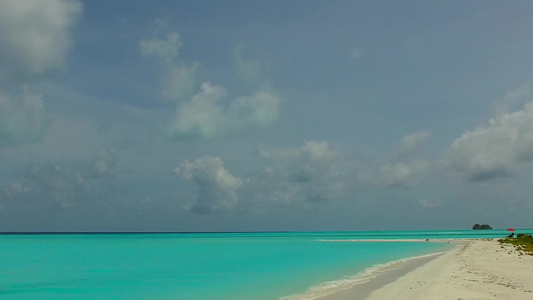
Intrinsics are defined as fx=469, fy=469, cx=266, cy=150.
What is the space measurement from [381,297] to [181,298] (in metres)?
10.4

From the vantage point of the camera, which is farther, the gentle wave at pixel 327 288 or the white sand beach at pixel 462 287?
the gentle wave at pixel 327 288

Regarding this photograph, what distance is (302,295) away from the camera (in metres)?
22.4

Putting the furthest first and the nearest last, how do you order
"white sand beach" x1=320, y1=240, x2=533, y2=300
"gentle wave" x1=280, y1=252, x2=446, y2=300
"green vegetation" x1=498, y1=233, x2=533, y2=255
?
"green vegetation" x1=498, y1=233, x2=533, y2=255, "gentle wave" x1=280, y1=252, x2=446, y2=300, "white sand beach" x1=320, y1=240, x2=533, y2=300

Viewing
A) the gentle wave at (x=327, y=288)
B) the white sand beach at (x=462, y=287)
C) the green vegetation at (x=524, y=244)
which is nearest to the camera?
the white sand beach at (x=462, y=287)

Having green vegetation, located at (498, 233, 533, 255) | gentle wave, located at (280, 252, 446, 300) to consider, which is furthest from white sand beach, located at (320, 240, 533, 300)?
green vegetation, located at (498, 233, 533, 255)

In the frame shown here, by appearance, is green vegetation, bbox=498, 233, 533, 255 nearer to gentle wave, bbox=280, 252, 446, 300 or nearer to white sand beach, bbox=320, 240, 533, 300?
white sand beach, bbox=320, 240, 533, 300

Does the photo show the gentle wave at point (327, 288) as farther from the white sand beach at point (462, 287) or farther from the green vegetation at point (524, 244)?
the green vegetation at point (524, 244)

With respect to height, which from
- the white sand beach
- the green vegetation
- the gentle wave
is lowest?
the gentle wave

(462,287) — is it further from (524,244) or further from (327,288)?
(524,244)

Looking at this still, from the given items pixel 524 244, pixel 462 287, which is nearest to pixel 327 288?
pixel 462 287

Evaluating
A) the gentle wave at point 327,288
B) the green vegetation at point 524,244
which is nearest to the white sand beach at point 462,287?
the gentle wave at point 327,288

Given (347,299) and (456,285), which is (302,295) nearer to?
(347,299)

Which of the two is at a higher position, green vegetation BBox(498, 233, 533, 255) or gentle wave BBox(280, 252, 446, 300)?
green vegetation BBox(498, 233, 533, 255)

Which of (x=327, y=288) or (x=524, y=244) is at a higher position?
(x=524, y=244)
